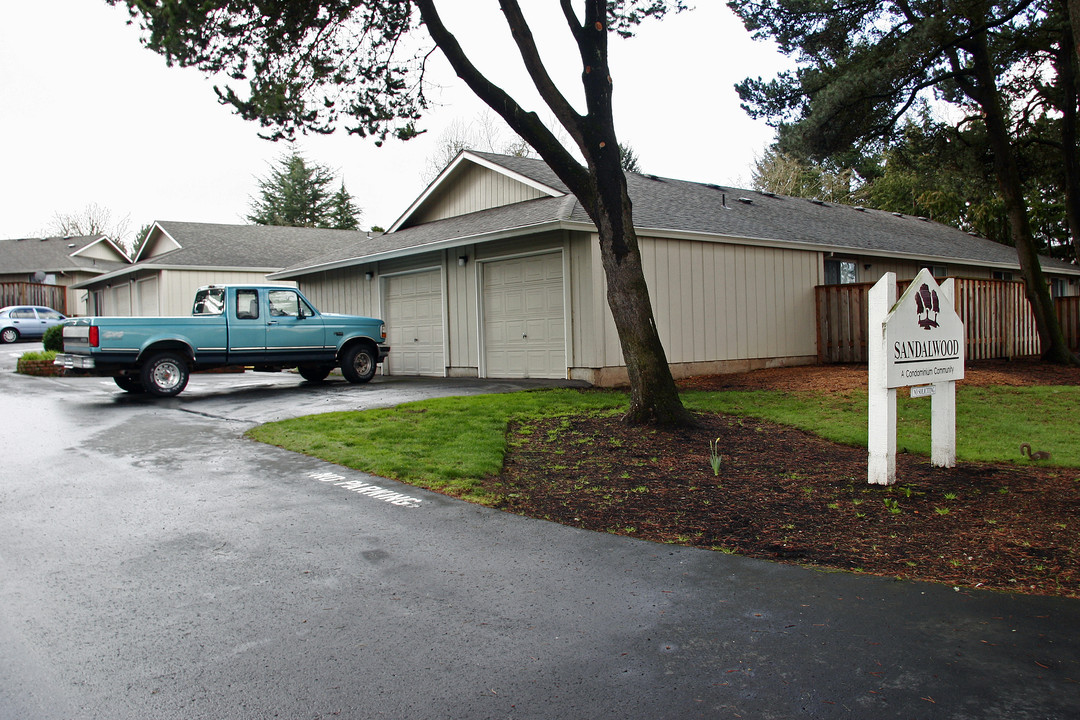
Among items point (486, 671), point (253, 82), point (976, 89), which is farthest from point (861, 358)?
point (486, 671)

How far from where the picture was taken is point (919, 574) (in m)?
4.22

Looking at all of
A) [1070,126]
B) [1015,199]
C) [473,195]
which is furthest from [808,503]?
[1070,126]

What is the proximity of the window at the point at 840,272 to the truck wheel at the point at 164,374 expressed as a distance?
A: 14640 mm

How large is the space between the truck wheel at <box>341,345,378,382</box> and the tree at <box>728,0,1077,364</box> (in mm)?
9521

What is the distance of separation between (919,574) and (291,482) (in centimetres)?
489

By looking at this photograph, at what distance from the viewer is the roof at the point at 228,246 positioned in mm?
26953

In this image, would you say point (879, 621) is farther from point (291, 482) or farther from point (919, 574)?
point (291, 482)

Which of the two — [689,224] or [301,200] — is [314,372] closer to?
[689,224]

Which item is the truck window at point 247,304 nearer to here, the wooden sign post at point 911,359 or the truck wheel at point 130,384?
the truck wheel at point 130,384

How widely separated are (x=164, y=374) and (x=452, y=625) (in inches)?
435

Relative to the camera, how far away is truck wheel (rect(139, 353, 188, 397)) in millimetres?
12617

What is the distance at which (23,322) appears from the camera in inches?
1249

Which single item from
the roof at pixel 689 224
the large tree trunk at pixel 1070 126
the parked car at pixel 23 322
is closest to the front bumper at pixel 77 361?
the roof at pixel 689 224

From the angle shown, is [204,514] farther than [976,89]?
No
